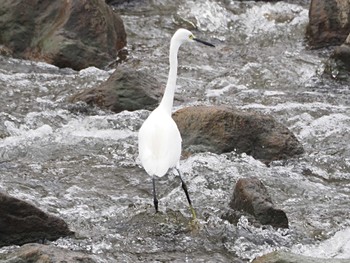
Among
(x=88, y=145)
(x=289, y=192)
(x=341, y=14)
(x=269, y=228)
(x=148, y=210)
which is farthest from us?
(x=341, y=14)

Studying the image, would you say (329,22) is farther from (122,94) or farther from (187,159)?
(187,159)

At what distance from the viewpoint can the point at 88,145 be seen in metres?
7.68

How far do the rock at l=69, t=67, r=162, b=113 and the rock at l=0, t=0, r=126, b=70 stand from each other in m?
1.38

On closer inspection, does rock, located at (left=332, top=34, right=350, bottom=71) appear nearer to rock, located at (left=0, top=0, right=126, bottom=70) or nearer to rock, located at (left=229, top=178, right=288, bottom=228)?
rock, located at (left=0, top=0, right=126, bottom=70)

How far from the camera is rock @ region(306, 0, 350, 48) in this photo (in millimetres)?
11016

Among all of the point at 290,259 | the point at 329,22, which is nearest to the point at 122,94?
the point at 329,22

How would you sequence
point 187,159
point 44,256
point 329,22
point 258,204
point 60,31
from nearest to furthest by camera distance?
1. point 44,256
2. point 258,204
3. point 187,159
4. point 60,31
5. point 329,22

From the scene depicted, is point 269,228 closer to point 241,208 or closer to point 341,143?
point 241,208

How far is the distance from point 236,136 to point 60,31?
11.0ft

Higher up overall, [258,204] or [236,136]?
[258,204]

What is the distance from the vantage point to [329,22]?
11.1 metres

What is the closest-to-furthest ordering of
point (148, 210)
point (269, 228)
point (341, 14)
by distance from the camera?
1. point (269, 228)
2. point (148, 210)
3. point (341, 14)

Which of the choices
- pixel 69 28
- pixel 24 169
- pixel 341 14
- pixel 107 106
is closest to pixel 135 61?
pixel 69 28

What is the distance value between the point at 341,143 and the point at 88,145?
92.9 inches
